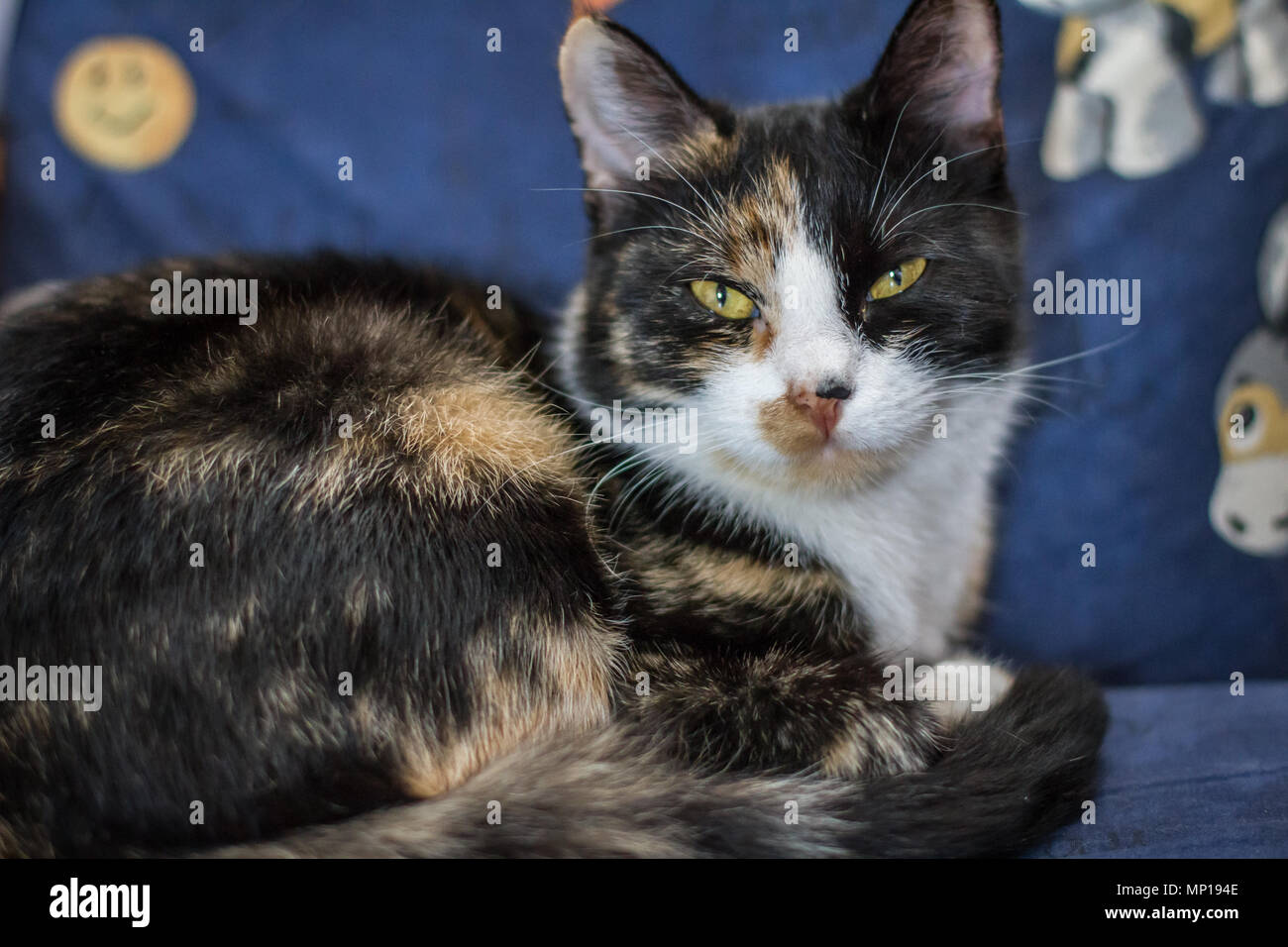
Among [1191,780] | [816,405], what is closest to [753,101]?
[816,405]

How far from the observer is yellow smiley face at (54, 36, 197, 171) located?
1657mm

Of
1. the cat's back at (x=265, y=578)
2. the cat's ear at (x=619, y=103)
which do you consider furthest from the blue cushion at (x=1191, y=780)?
the cat's ear at (x=619, y=103)

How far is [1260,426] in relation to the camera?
4.70 ft

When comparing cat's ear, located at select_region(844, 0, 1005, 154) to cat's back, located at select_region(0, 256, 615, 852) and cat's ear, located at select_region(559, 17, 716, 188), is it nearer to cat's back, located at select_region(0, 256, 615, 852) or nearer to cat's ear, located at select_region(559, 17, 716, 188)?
cat's ear, located at select_region(559, 17, 716, 188)

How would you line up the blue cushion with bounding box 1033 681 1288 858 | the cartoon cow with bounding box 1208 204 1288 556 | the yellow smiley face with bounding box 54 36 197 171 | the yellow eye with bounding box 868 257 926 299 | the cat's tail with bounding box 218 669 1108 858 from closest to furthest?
the cat's tail with bounding box 218 669 1108 858 → the blue cushion with bounding box 1033 681 1288 858 → the yellow eye with bounding box 868 257 926 299 → the cartoon cow with bounding box 1208 204 1288 556 → the yellow smiley face with bounding box 54 36 197 171

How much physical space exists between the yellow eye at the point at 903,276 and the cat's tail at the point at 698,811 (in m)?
0.49

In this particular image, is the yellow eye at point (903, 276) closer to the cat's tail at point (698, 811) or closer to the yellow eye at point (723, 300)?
the yellow eye at point (723, 300)

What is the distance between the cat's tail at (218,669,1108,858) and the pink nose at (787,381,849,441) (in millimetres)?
353

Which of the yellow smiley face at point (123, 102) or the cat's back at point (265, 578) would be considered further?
the yellow smiley face at point (123, 102)

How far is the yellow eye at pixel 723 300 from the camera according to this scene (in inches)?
43.6

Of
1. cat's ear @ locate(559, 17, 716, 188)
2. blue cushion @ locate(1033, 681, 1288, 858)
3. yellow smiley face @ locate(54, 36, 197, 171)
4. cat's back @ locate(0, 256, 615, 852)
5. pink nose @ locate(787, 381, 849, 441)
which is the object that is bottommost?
blue cushion @ locate(1033, 681, 1288, 858)

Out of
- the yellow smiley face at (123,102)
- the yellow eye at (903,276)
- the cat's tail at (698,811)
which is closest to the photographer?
the cat's tail at (698,811)

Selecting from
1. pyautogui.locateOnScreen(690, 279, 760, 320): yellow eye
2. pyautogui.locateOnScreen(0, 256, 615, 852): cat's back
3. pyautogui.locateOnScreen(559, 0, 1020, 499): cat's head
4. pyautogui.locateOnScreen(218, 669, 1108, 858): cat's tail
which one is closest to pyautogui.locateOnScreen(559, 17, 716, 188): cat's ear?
pyautogui.locateOnScreen(559, 0, 1020, 499): cat's head
